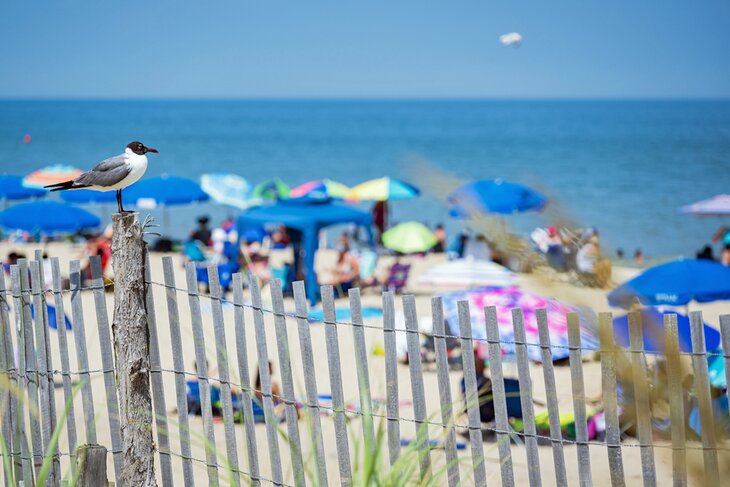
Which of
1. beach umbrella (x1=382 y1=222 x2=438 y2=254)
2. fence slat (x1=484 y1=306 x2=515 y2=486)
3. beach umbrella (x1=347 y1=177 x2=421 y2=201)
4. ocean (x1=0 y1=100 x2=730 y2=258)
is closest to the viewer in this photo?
fence slat (x1=484 y1=306 x2=515 y2=486)

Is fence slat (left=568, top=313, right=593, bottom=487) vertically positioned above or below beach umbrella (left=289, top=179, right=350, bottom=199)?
below

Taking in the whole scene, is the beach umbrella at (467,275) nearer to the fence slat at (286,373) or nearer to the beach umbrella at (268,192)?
the fence slat at (286,373)

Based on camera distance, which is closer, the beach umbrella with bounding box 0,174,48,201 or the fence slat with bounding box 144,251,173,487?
the fence slat with bounding box 144,251,173,487

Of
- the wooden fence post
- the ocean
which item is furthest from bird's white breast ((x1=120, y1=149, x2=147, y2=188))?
the ocean

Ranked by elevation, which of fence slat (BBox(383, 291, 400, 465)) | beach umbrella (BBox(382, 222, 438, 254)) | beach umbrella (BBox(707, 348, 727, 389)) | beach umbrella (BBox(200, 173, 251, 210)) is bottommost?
beach umbrella (BBox(707, 348, 727, 389))

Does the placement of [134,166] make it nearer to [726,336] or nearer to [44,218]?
[726,336]

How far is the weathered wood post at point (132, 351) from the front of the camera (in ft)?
→ 11.8

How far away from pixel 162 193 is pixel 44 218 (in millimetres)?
2624

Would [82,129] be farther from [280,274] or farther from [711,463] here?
[711,463]

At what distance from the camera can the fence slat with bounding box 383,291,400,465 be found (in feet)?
11.0

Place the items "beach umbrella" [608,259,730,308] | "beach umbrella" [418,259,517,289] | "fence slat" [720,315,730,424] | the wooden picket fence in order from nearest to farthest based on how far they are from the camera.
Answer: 1. "fence slat" [720,315,730,424]
2. the wooden picket fence
3. "beach umbrella" [608,259,730,308]
4. "beach umbrella" [418,259,517,289]

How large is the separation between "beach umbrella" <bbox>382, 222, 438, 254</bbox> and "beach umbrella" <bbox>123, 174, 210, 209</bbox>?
3.96 m

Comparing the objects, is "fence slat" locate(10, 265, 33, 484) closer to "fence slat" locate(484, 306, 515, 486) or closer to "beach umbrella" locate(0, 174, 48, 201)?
"fence slat" locate(484, 306, 515, 486)

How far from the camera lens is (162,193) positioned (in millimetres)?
15047
